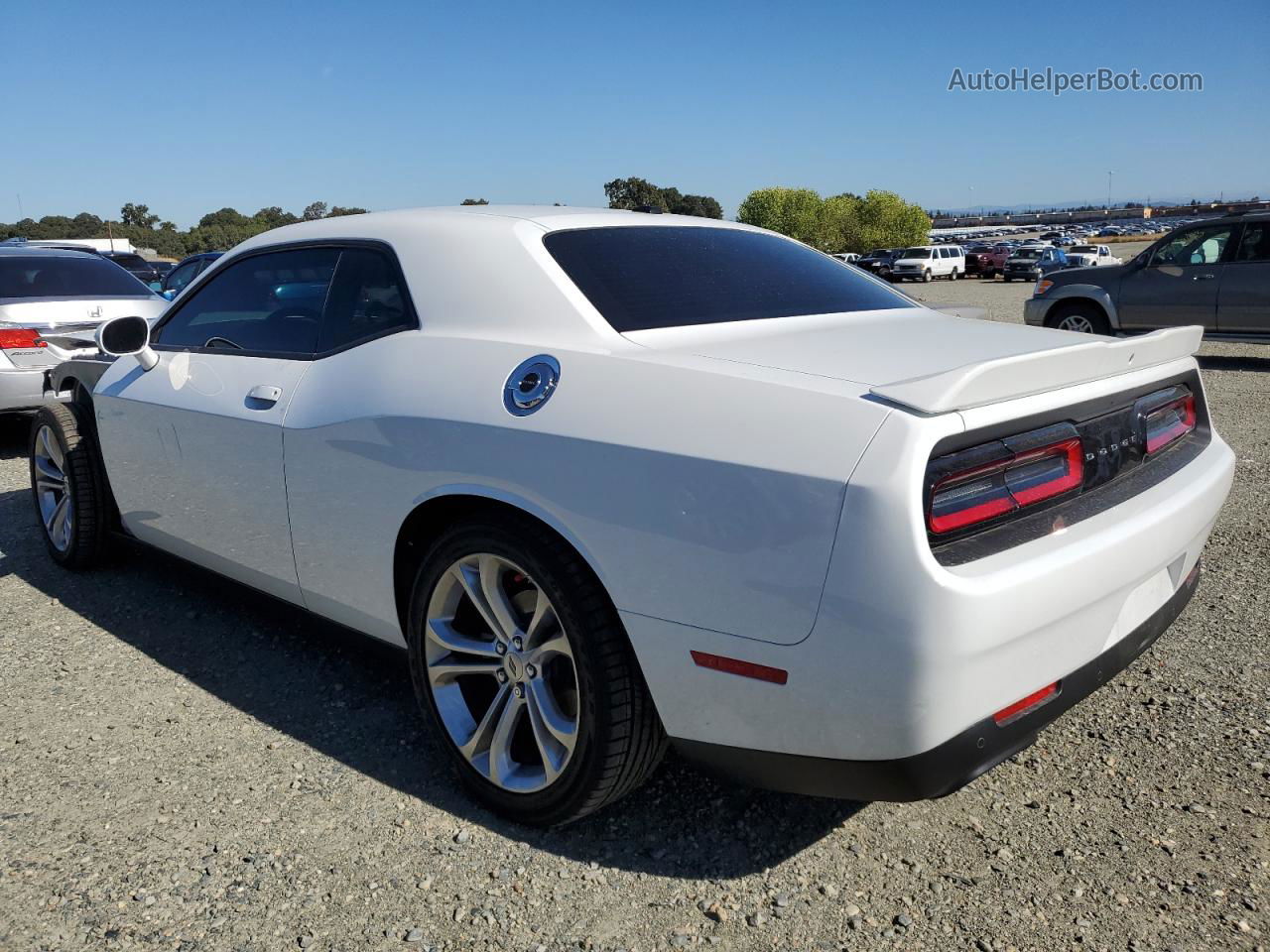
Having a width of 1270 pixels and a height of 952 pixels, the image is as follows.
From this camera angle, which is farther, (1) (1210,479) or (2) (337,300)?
(2) (337,300)

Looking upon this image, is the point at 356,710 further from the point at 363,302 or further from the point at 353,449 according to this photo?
the point at 363,302

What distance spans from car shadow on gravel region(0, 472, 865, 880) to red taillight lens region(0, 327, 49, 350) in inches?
112

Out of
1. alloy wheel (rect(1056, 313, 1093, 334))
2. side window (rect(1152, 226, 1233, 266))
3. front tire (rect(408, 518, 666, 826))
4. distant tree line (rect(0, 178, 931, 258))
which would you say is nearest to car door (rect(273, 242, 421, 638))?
front tire (rect(408, 518, 666, 826))

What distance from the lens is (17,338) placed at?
23.1 feet

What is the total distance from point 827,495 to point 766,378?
33 centimetres

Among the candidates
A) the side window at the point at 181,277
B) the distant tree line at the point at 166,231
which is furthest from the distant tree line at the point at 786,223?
the side window at the point at 181,277

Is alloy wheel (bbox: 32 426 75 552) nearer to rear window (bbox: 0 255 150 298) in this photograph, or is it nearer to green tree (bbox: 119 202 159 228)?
rear window (bbox: 0 255 150 298)

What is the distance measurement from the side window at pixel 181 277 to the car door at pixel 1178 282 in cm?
1151

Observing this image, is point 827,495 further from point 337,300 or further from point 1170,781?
point 337,300

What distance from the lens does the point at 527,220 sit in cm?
289

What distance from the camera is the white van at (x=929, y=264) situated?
1818 inches

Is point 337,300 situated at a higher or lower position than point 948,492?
higher

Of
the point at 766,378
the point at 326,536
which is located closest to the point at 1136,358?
the point at 766,378

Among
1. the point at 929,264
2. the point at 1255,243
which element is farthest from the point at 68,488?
the point at 929,264
